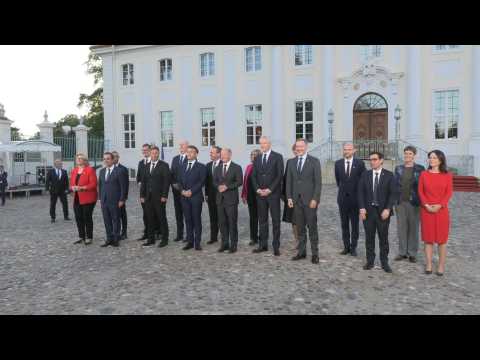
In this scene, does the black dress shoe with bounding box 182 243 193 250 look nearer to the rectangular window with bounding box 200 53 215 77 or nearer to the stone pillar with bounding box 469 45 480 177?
the stone pillar with bounding box 469 45 480 177

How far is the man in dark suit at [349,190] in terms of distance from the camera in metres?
6.55

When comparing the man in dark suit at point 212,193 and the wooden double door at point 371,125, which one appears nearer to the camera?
the man in dark suit at point 212,193

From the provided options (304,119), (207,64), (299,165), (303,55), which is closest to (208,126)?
(207,64)

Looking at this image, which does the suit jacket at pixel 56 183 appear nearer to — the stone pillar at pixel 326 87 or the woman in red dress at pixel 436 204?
the woman in red dress at pixel 436 204

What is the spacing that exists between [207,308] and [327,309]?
1268 mm

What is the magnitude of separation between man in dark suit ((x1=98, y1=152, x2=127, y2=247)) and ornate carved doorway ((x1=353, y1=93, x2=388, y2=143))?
14498 millimetres

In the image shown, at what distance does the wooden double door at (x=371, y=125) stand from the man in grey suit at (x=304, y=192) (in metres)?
14.2

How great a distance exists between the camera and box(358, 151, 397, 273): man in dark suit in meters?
5.73

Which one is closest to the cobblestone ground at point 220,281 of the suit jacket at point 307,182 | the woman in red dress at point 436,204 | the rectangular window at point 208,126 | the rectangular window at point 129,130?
the woman in red dress at point 436,204

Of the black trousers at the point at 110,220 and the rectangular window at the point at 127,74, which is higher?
the rectangular window at the point at 127,74

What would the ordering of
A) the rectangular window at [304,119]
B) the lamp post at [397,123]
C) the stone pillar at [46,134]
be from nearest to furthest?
the lamp post at [397,123], the rectangular window at [304,119], the stone pillar at [46,134]
